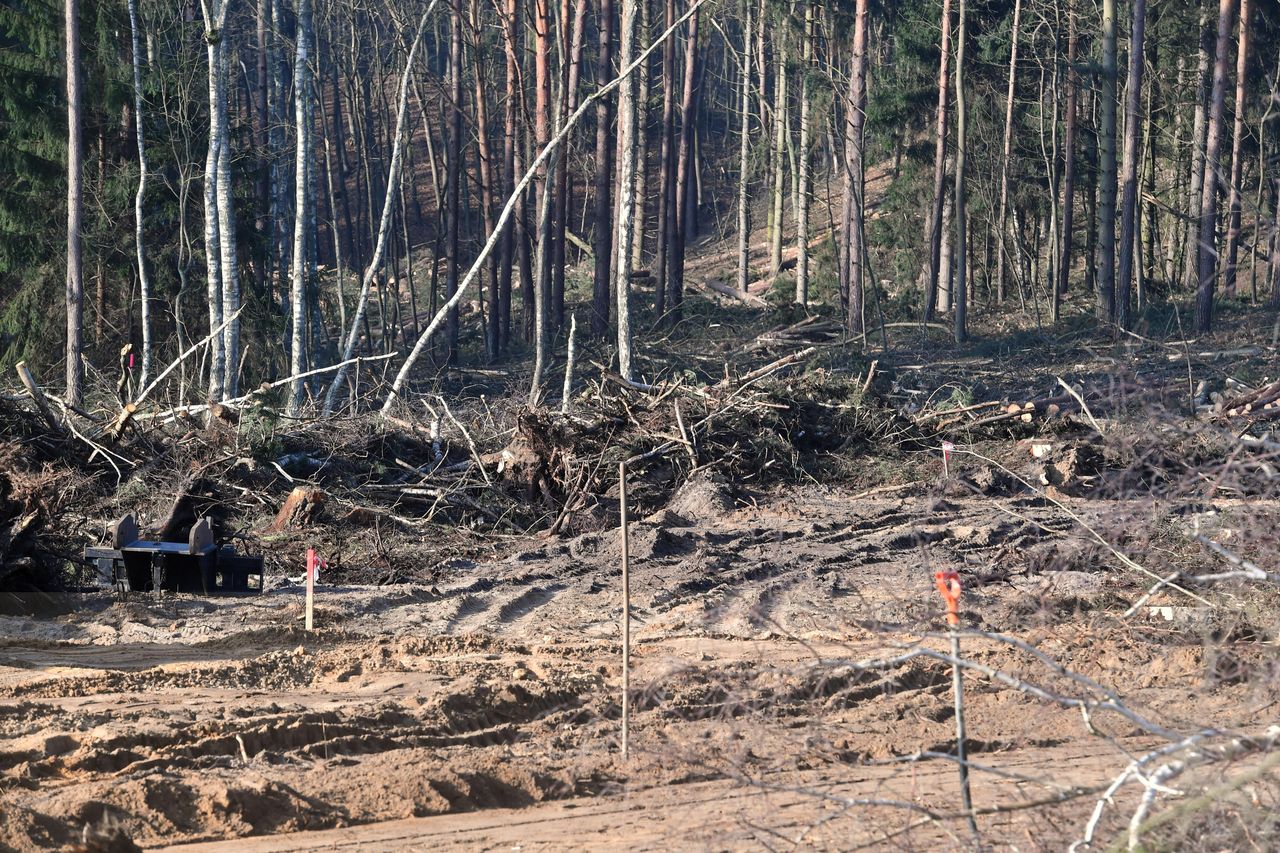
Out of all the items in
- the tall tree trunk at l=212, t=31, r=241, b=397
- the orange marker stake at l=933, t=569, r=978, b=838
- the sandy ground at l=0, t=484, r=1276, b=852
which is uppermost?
the tall tree trunk at l=212, t=31, r=241, b=397

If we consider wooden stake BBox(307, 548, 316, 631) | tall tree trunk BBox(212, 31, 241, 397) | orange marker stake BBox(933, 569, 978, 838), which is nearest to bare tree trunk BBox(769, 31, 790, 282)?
tall tree trunk BBox(212, 31, 241, 397)

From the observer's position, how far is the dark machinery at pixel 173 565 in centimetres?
1122

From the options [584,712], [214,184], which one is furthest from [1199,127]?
[584,712]

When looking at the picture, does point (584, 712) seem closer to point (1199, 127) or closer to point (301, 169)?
point (301, 169)

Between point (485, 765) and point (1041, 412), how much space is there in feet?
42.3

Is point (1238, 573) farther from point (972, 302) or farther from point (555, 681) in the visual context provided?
point (972, 302)

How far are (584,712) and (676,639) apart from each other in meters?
2.30

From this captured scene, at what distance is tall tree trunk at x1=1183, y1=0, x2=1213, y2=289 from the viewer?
30.5m

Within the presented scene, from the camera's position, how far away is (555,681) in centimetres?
859

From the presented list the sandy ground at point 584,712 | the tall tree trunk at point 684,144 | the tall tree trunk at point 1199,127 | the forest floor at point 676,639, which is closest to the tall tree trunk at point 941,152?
the tall tree trunk at point 1199,127

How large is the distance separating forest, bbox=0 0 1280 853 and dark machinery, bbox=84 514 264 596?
0.05 metres

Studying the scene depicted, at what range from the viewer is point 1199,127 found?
32.3 metres

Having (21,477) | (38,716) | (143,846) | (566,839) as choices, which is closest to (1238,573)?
(566,839)

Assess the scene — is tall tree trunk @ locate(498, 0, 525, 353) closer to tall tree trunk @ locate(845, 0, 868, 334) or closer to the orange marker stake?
tall tree trunk @ locate(845, 0, 868, 334)
